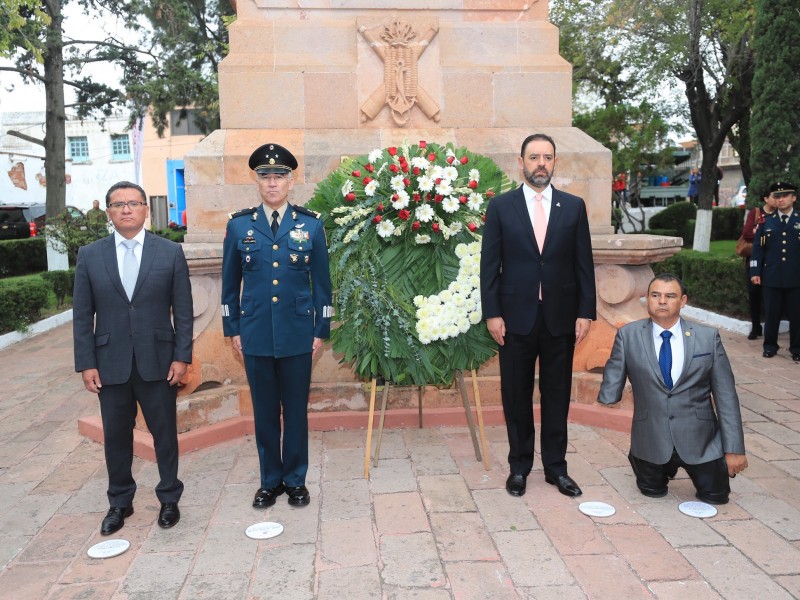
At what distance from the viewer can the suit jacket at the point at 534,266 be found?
434cm

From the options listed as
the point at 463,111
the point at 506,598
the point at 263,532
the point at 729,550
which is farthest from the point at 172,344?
the point at 463,111

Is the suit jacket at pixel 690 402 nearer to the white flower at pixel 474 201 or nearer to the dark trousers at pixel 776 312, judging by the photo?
the white flower at pixel 474 201

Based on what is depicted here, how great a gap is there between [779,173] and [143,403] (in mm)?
11280

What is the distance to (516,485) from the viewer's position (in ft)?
14.7

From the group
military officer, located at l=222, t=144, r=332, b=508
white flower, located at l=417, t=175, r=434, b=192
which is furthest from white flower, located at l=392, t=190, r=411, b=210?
military officer, located at l=222, t=144, r=332, b=508

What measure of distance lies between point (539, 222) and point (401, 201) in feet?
3.02

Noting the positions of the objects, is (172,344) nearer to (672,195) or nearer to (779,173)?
(779,173)

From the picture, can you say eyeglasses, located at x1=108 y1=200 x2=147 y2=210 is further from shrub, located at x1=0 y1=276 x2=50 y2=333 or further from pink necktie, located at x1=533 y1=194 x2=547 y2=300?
shrub, located at x1=0 y1=276 x2=50 y2=333

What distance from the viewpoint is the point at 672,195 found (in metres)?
41.9

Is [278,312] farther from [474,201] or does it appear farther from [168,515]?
[474,201]

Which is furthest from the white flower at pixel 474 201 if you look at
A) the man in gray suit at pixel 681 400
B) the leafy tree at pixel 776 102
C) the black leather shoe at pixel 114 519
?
the leafy tree at pixel 776 102

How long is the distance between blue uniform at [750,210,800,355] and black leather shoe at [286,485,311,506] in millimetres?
6598

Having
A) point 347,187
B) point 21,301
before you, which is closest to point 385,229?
point 347,187

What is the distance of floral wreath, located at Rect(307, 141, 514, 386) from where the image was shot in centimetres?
479
